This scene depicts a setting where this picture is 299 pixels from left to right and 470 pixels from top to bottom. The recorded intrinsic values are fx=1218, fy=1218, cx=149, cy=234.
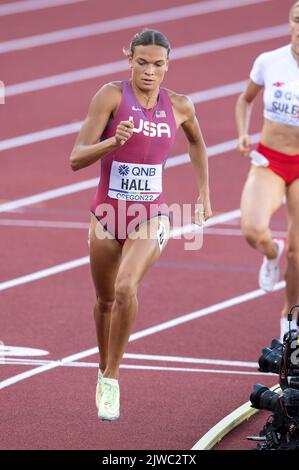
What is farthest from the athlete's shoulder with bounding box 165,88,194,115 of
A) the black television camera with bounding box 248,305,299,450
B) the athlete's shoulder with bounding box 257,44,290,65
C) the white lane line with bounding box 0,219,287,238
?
the white lane line with bounding box 0,219,287,238

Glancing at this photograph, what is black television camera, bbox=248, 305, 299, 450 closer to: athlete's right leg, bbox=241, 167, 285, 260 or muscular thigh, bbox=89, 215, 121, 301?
muscular thigh, bbox=89, 215, 121, 301

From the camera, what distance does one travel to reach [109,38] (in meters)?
20.2

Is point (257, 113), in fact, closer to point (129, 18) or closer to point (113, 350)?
point (129, 18)

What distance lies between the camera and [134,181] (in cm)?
731

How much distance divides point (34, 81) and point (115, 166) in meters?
11.3

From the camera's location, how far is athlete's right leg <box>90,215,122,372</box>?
7340 millimetres

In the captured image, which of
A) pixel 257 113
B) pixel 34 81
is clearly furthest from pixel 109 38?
pixel 257 113

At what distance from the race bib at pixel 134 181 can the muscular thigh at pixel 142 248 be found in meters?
0.17

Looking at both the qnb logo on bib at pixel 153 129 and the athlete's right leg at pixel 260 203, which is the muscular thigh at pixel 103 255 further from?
the athlete's right leg at pixel 260 203

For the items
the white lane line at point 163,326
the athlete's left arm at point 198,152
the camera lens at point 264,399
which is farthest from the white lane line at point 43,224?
the camera lens at point 264,399

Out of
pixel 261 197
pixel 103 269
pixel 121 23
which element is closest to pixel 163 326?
pixel 261 197

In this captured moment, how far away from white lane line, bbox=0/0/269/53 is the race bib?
12638 mm

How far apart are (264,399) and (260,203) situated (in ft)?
8.93

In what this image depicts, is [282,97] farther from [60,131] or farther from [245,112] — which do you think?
[60,131]
